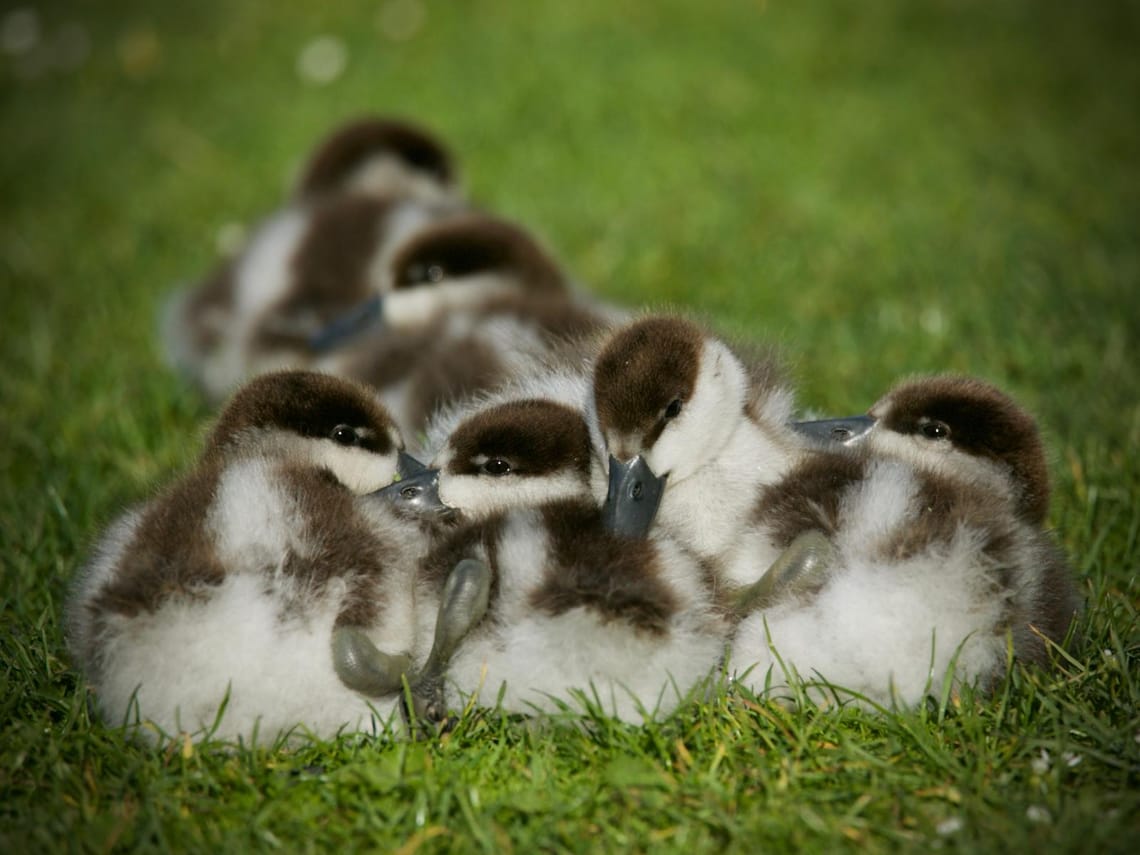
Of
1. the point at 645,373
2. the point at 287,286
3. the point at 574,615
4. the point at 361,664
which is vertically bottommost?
the point at 361,664

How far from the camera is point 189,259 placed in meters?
5.96

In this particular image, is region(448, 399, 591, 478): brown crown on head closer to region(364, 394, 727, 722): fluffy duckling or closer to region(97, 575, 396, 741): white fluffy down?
region(364, 394, 727, 722): fluffy duckling

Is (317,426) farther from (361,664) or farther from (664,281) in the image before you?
(664,281)

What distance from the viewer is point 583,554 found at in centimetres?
223

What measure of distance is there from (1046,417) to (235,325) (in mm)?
3137

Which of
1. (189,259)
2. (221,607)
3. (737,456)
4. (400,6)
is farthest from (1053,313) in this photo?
(400,6)

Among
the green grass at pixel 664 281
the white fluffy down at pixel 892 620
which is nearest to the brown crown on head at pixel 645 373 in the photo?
the white fluffy down at pixel 892 620

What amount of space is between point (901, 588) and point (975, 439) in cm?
57

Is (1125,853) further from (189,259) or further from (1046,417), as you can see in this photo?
(189,259)

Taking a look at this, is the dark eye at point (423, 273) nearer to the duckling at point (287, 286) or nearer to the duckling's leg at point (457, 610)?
the duckling at point (287, 286)

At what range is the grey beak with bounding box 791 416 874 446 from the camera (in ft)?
8.89

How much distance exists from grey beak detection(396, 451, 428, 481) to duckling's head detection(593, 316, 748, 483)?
457 millimetres

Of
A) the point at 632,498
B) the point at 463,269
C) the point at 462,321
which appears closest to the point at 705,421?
the point at 632,498

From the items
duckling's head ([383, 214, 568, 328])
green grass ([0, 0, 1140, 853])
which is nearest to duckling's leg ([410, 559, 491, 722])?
green grass ([0, 0, 1140, 853])
